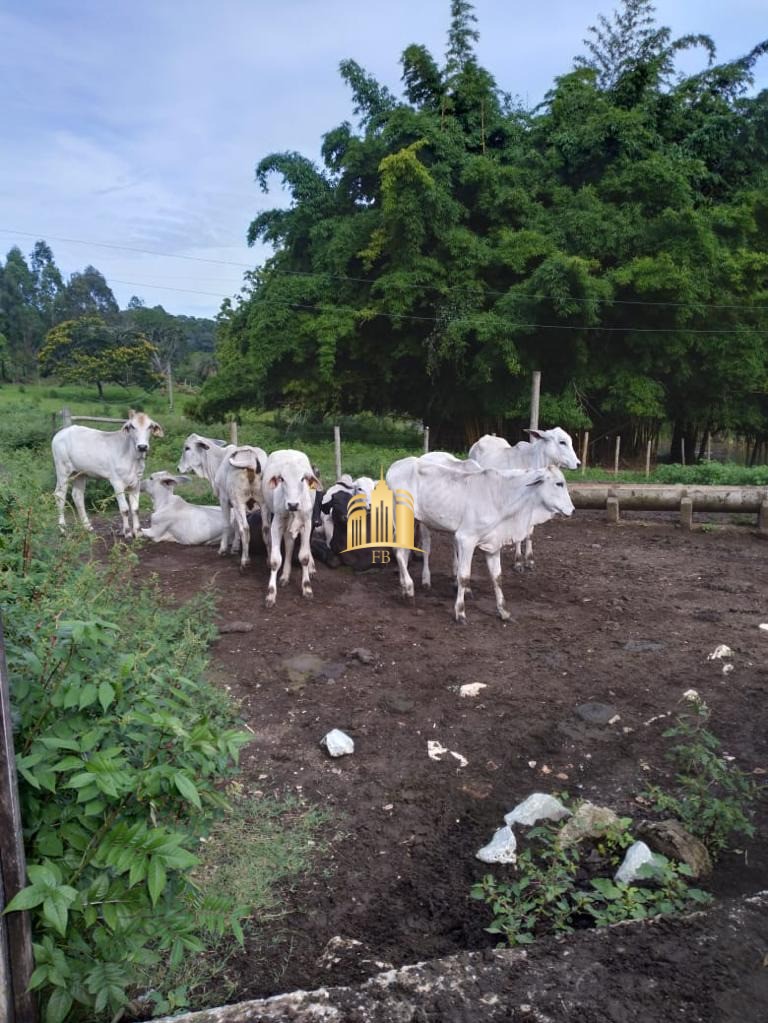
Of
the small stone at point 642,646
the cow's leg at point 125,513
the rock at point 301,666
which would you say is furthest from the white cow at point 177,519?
the small stone at point 642,646

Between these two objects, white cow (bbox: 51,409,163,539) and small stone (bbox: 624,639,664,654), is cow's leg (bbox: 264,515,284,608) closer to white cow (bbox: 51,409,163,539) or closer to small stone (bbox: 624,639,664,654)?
white cow (bbox: 51,409,163,539)

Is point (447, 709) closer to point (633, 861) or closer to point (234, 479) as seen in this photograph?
point (633, 861)

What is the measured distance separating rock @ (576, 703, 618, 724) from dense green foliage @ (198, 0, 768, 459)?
12383 mm

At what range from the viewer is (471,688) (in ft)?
17.8

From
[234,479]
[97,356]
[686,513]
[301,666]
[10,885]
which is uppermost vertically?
[97,356]

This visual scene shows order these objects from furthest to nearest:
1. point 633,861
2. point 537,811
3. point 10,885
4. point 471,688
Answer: point 471,688
point 537,811
point 633,861
point 10,885

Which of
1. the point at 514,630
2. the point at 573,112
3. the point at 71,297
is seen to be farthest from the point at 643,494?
the point at 71,297

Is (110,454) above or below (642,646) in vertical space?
above

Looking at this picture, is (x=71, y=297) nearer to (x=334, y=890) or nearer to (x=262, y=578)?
(x=262, y=578)

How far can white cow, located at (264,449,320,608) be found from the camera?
23.9 feet

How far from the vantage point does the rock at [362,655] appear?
5945 millimetres

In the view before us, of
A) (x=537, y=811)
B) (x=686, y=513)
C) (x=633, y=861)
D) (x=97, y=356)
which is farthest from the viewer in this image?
(x=97, y=356)

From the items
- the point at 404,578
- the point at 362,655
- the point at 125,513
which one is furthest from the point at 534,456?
the point at 125,513

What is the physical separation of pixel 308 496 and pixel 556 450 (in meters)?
3.29
